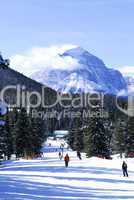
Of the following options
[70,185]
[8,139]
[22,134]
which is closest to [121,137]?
[22,134]

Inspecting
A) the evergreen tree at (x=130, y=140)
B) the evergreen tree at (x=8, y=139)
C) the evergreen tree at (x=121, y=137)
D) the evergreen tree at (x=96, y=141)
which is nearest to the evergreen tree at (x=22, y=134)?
the evergreen tree at (x=8, y=139)

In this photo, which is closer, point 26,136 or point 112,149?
point 26,136

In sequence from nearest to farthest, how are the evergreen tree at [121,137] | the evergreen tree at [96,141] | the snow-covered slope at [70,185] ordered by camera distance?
the snow-covered slope at [70,185] < the evergreen tree at [96,141] < the evergreen tree at [121,137]

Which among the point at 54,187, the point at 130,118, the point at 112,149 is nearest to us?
the point at 54,187

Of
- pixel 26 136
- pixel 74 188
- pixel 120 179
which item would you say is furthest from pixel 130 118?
pixel 74 188

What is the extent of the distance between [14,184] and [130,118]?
6474cm

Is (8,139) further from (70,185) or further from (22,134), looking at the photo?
(70,185)

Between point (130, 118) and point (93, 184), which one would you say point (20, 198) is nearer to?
point (93, 184)

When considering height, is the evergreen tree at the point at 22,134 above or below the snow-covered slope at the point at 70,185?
above

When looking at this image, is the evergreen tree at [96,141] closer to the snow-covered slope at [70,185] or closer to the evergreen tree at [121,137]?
the snow-covered slope at [70,185]

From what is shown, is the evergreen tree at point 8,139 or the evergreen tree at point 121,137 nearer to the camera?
the evergreen tree at point 8,139

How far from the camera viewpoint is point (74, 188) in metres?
36.4

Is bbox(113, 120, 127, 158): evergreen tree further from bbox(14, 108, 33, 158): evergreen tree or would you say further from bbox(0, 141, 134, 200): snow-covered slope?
bbox(0, 141, 134, 200): snow-covered slope

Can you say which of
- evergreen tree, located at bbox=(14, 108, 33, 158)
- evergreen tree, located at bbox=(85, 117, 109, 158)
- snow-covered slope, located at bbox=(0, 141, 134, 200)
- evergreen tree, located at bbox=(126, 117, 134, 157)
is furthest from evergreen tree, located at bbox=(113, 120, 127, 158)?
snow-covered slope, located at bbox=(0, 141, 134, 200)
